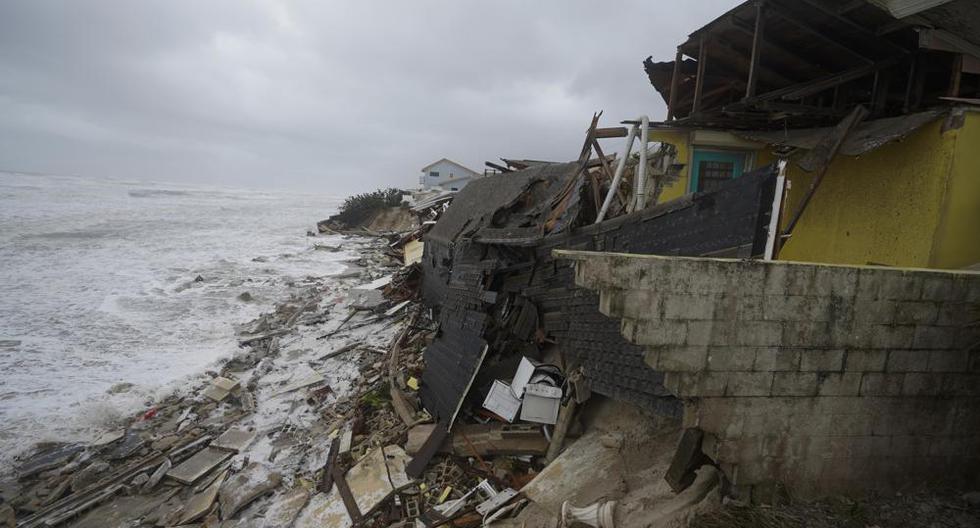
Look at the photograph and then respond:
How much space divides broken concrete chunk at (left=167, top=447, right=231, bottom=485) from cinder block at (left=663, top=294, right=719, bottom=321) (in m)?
7.26

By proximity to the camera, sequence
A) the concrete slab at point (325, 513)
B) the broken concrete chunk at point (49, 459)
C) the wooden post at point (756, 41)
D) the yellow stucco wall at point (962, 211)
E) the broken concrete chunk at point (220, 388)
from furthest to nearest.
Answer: the broken concrete chunk at point (220, 388), the broken concrete chunk at point (49, 459), the wooden post at point (756, 41), the concrete slab at point (325, 513), the yellow stucco wall at point (962, 211)

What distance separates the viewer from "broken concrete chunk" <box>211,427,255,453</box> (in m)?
7.06

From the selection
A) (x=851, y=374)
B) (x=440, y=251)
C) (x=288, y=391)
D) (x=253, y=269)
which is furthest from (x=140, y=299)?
(x=851, y=374)

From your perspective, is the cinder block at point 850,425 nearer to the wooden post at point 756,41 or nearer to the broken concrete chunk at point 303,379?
the wooden post at point 756,41

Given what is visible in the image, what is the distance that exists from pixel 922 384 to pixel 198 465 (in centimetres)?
913

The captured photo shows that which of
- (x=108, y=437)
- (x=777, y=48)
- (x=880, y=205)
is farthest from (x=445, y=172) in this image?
(x=880, y=205)

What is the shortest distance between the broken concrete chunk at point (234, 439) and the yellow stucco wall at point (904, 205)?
10.4 m

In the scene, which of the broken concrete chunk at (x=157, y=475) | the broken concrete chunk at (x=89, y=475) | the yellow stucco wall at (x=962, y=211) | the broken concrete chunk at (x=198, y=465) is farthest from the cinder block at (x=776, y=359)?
the broken concrete chunk at (x=89, y=475)

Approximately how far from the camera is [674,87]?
7969 mm

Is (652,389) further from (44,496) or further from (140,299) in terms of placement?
(140,299)

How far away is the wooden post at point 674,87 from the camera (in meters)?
7.85

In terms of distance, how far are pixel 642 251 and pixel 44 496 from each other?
30.3ft

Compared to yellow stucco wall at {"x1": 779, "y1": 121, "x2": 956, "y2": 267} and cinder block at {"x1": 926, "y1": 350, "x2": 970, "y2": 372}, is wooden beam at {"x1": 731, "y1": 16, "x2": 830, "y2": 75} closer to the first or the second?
yellow stucco wall at {"x1": 779, "y1": 121, "x2": 956, "y2": 267}

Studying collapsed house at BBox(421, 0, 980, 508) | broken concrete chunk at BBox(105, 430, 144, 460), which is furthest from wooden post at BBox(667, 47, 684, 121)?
broken concrete chunk at BBox(105, 430, 144, 460)
